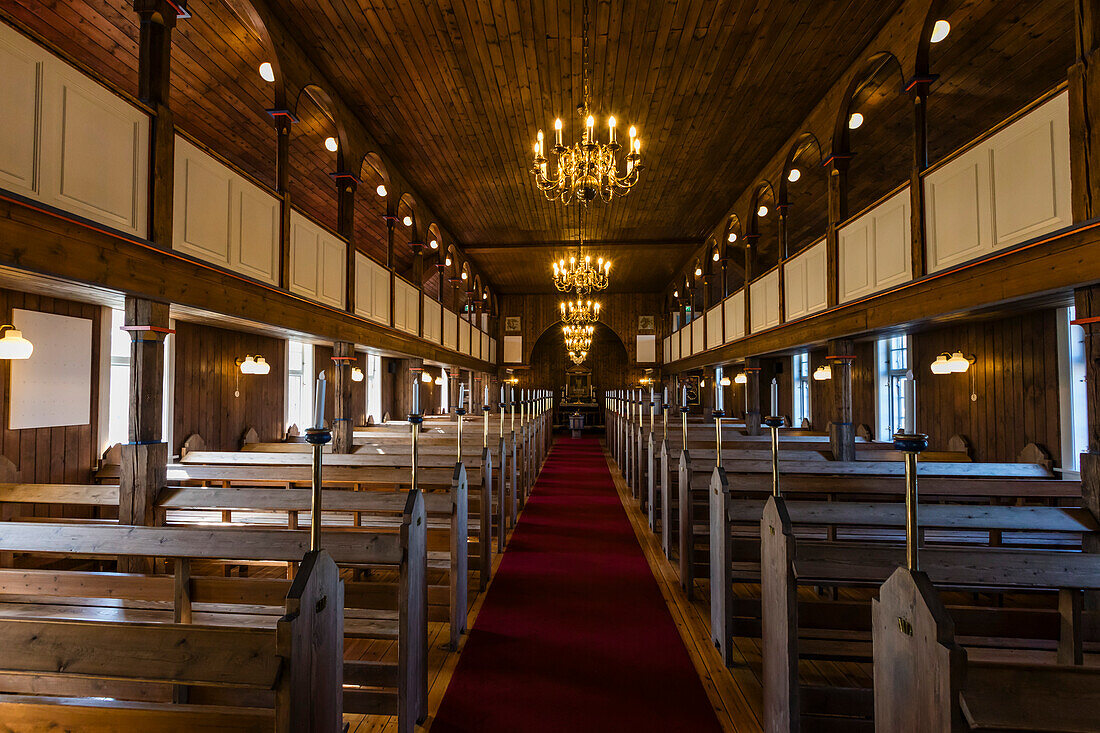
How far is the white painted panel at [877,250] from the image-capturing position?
5.29 meters

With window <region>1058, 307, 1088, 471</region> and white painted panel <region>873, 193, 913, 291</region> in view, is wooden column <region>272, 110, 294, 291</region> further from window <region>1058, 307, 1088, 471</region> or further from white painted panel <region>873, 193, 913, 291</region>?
window <region>1058, 307, 1088, 471</region>

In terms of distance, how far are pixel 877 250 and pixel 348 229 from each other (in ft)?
21.2

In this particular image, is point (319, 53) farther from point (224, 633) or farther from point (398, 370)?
point (398, 370)

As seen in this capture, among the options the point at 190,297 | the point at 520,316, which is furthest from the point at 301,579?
the point at 520,316

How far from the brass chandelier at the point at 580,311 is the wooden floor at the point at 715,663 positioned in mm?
6522

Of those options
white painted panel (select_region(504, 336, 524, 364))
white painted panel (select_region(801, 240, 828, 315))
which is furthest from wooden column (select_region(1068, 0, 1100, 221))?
white painted panel (select_region(504, 336, 524, 364))

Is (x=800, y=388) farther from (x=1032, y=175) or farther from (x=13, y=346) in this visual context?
(x=13, y=346)

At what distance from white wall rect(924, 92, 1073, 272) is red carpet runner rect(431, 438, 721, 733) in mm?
3929

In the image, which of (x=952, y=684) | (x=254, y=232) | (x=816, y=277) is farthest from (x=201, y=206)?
(x=816, y=277)

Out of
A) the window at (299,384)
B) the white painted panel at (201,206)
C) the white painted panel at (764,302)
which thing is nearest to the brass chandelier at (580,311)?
the white painted panel at (764,302)

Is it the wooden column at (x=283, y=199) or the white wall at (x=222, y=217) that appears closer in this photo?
the white wall at (x=222, y=217)

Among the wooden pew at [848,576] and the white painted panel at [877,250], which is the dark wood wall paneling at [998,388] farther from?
the wooden pew at [848,576]

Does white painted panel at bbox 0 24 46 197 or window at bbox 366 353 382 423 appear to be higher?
white painted panel at bbox 0 24 46 197

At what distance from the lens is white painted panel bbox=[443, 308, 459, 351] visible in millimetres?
11953
